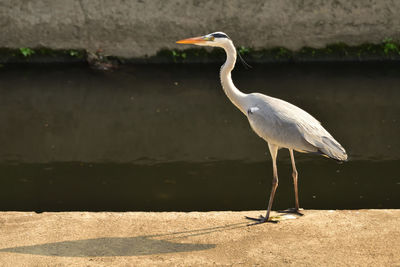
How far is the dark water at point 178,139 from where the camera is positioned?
21.4ft

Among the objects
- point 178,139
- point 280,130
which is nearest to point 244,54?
point 178,139

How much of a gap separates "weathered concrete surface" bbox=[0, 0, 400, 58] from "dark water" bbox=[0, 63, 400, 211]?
64 centimetres

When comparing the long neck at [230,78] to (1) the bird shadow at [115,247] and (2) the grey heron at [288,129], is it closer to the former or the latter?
(2) the grey heron at [288,129]

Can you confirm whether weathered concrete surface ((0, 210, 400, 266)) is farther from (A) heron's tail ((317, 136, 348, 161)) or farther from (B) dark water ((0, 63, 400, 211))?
(B) dark water ((0, 63, 400, 211))

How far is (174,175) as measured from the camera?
23.2 ft

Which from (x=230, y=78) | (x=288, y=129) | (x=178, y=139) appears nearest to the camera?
(x=288, y=129)

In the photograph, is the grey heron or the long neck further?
the long neck

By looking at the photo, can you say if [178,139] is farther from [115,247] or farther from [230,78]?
[115,247]

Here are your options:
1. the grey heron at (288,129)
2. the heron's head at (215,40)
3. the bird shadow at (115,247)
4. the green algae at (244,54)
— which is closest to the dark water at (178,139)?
the green algae at (244,54)

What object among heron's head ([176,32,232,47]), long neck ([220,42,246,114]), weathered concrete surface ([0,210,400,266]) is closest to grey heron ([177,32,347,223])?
long neck ([220,42,246,114])

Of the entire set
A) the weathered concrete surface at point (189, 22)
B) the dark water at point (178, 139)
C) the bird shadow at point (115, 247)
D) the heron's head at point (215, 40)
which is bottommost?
the dark water at point (178, 139)

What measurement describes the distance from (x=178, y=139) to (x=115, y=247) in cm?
356

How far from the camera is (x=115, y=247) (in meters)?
4.67

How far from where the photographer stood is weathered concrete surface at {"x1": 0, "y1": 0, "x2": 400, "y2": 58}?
37.2 feet
